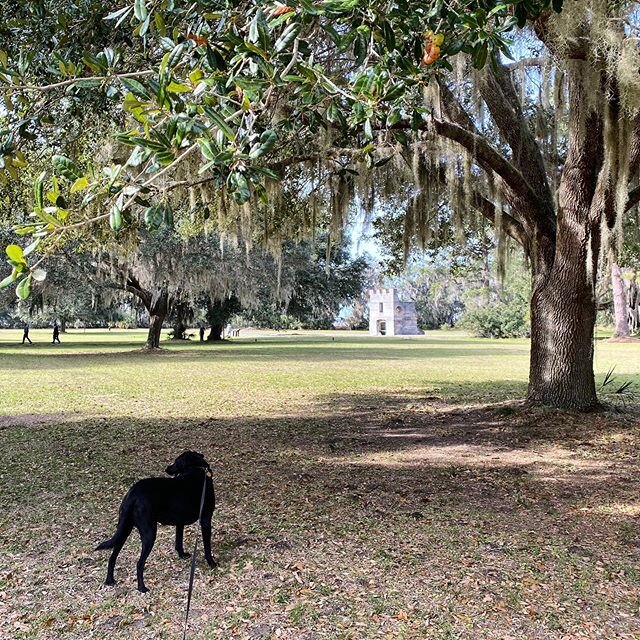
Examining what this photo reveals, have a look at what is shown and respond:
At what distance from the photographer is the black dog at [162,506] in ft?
7.60

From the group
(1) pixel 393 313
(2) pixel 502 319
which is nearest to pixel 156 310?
(2) pixel 502 319

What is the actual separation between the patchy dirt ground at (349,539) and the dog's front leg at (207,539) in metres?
0.06

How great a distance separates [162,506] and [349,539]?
3.78ft

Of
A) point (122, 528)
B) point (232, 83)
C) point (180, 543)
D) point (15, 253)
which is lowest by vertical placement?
point (180, 543)

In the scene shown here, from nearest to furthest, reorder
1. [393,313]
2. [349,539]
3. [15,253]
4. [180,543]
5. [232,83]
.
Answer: [15,253]
[232,83]
[180,543]
[349,539]
[393,313]

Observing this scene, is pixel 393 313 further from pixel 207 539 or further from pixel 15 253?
pixel 15 253

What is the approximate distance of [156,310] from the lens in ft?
63.3

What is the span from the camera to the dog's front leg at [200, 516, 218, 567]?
2564 mm

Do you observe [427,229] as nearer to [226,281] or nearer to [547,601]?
[547,601]

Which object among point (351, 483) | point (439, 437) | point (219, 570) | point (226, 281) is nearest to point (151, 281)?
point (226, 281)

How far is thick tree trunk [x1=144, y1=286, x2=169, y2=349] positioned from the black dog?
1560 cm

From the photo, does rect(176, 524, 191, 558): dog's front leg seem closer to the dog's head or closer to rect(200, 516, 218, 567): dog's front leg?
rect(200, 516, 218, 567): dog's front leg

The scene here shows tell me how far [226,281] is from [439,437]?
1218 centimetres

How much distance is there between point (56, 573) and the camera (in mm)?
2678
